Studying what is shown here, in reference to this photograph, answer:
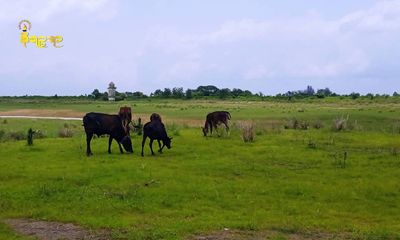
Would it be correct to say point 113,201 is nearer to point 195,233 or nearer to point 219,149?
point 195,233

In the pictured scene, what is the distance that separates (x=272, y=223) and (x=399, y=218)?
3506 millimetres

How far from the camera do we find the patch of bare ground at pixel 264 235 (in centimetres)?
1184

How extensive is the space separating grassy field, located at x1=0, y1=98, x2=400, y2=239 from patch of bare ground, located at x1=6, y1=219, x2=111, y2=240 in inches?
10.5

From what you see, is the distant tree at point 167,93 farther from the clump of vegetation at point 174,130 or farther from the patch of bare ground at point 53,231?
the patch of bare ground at point 53,231

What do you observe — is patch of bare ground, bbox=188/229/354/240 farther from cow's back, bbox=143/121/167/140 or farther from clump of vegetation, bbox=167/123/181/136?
clump of vegetation, bbox=167/123/181/136

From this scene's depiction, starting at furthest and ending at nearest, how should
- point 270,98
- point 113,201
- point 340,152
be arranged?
1. point 270,98
2. point 340,152
3. point 113,201

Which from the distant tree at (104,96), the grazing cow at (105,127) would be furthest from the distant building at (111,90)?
the grazing cow at (105,127)

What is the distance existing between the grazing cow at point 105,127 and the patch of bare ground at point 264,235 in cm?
1167

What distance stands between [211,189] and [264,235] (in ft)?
14.0

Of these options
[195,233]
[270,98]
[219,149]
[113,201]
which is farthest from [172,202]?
[270,98]

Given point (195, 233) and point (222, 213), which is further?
point (222, 213)

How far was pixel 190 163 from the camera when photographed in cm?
2052

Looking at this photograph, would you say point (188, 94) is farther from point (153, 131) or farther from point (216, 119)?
point (153, 131)

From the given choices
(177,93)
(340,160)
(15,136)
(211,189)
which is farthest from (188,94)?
(211,189)
